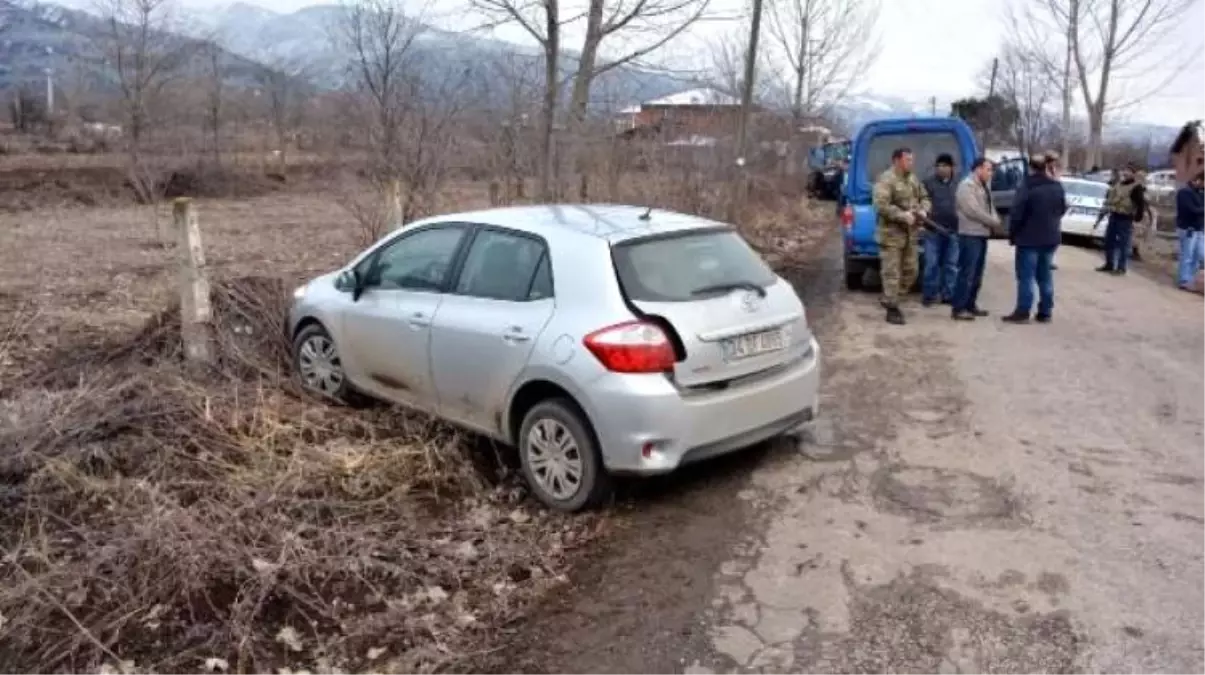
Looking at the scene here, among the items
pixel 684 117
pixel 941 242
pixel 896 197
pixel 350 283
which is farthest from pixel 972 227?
pixel 684 117

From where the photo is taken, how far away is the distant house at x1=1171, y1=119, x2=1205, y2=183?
98.1 ft

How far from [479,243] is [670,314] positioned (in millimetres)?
1400

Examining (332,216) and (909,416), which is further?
(332,216)

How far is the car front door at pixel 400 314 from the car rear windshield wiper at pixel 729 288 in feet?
5.09

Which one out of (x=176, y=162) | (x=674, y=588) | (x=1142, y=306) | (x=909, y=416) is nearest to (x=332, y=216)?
(x=176, y=162)

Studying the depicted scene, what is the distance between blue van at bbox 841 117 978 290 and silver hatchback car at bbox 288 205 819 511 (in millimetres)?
6424

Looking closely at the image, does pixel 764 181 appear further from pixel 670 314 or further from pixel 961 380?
pixel 670 314

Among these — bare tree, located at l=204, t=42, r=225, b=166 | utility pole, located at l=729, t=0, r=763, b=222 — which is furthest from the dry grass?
bare tree, located at l=204, t=42, r=225, b=166

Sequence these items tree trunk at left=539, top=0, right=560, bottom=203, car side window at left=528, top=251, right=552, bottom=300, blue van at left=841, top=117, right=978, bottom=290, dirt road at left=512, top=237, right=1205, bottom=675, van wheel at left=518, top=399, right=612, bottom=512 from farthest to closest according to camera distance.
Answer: tree trunk at left=539, top=0, right=560, bottom=203 → blue van at left=841, top=117, right=978, bottom=290 → car side window at left=528, top=251, right=552, bottom=300 → van wheel at left=518, top=399, right=612, bottom=512 → dirt road at left=512, top=237, right=1205, bottom=675

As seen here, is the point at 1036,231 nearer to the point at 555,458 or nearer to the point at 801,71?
the point at 555,458

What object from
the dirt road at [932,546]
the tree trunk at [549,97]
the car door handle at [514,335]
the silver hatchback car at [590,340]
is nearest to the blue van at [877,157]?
the tree trunk at [549,97]

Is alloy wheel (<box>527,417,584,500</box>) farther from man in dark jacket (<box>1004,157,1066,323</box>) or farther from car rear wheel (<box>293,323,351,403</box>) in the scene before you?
man in dark jacket (<box>1004,157,1066,323</box>)

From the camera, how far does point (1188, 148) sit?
104 ft

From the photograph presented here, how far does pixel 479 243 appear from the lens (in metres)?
5.84
